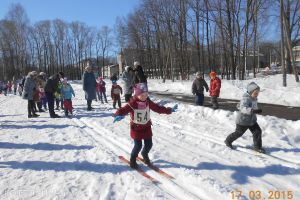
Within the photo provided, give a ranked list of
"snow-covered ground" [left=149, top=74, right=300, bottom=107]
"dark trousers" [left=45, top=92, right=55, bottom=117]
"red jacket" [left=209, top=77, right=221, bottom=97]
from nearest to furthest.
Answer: "dark trousers" [left=45, top=92, right=55, bottom=117] < "red jacket" [left=209, top=77, right=221, bottom=97] < "snow-covered ground" [left=149, top=74, right=300, bottom=107]

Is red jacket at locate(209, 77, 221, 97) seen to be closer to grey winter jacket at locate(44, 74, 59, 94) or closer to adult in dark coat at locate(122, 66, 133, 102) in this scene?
adult in dark coat at locate(122, 66, 133, 102)

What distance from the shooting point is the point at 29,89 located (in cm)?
1405

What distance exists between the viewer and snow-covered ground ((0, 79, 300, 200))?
5227 millimetres

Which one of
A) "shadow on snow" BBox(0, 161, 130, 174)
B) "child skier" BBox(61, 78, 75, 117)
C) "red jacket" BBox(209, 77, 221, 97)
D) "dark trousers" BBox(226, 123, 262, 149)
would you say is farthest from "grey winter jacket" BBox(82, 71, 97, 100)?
"dark trousers" BBox(226, 123, 262, 149)

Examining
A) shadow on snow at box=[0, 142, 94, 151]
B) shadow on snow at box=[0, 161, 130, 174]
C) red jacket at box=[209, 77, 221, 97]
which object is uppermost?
red jacket at box=[209, 77, 221, 97]

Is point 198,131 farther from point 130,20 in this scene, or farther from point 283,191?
point 130,20

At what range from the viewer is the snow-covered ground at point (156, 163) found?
5227mm

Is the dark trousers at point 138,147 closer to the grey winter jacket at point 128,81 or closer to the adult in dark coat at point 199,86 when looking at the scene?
the adult in dark coat at point 199,86

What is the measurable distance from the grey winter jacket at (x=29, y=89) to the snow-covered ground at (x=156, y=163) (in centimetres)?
299

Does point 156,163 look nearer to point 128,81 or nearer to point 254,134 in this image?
point 254,134

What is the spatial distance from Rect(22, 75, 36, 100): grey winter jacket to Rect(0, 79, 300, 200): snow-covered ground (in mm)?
2985

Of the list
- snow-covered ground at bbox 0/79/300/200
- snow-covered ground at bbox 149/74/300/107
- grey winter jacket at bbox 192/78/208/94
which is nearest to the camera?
snow-covered ground at bbox 0/79/300/200

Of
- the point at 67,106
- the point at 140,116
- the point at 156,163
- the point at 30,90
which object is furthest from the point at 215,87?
the point at 140,116

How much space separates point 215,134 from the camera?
9031mm
